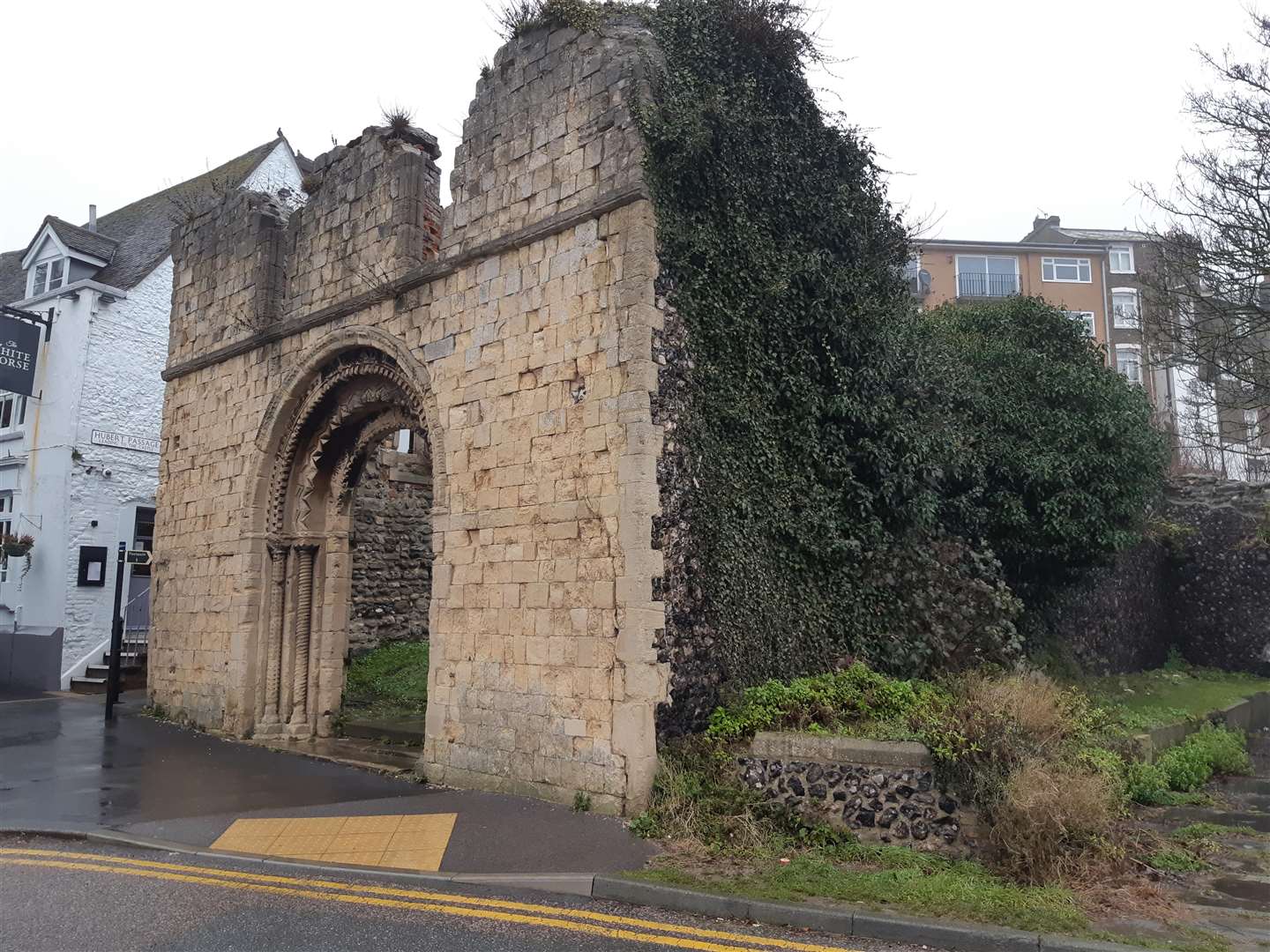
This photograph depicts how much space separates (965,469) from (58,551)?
54.0ft

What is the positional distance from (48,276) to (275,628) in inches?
493

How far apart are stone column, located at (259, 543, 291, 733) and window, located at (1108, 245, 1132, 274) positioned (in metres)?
39.2

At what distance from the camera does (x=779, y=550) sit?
9.07 metres

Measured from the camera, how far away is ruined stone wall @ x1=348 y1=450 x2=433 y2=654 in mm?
16547

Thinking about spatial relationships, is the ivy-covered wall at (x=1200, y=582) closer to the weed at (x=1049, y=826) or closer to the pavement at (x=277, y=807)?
the weed at (x=1049, y=826)

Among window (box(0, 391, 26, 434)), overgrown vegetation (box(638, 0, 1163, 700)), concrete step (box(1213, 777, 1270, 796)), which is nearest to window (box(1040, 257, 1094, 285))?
overgrown vegetation (box(638, 0, 1163, 700))

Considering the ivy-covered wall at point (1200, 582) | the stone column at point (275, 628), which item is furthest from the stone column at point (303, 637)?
the ivy-covered wall at point (1200, 582)

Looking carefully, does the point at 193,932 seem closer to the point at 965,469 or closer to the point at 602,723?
the point at 602,723

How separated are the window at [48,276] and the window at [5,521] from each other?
177 inches

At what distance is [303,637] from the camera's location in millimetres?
12469

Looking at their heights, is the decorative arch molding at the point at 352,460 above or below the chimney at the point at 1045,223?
below

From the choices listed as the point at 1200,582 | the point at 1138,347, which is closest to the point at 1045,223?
the point at 1138,347

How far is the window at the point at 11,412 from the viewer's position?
19266 mm

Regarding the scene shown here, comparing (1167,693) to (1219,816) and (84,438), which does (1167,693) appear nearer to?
(1219,816)
